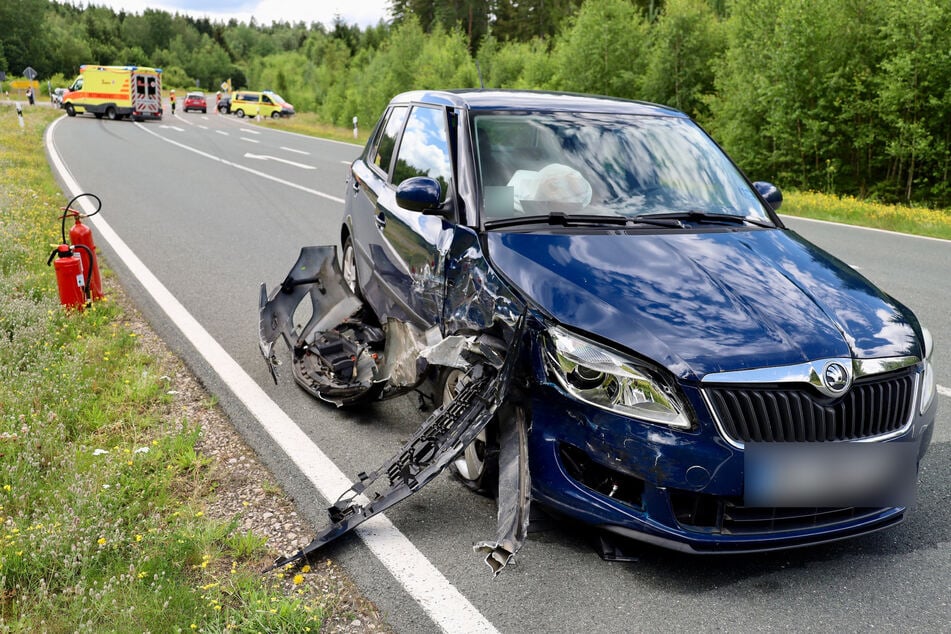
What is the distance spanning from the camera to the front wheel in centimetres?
344

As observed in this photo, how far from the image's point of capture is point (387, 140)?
5.76 meters

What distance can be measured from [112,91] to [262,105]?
1528 centimetres

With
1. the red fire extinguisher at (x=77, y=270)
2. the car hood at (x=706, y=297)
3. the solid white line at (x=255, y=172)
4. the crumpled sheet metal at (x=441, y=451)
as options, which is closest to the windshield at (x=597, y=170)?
the car hood at (x=706, y=297)

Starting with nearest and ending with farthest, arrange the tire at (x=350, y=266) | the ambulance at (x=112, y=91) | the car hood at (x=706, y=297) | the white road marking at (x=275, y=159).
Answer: the car hood at (x=706, y=297) < the tire at (x=350, y=266) < the white road marking at (x=275, y=159) < the ambulance at (x=112, y=91)

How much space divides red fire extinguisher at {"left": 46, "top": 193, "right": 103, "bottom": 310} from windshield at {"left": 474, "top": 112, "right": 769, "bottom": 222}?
11.2 ft

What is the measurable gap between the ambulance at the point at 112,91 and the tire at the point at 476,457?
146 feet

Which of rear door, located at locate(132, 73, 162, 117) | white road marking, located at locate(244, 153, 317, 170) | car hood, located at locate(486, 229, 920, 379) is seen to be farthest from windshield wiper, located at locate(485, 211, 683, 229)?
rear door, located at locate(132, 73, 162, 117)

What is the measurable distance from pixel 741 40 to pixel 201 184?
1460 cm

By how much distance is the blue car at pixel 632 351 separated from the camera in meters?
2.84

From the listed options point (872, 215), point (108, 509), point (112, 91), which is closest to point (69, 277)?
point (108, 509)

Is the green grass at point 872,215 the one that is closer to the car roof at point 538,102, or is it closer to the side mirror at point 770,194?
the side mirror at point 770,194

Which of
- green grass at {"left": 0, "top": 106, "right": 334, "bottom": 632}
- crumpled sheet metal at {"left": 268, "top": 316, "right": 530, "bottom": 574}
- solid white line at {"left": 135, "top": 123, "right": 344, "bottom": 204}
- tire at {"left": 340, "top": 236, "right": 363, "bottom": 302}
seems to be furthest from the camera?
solid white line at {"left": 135, "top": 123, "right": 344, "bottom": 204}

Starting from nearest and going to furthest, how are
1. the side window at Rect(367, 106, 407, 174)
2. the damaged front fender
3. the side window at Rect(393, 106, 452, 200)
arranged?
the side window at Rect(393, 106, 452, 200) → the damaged front fender → the side window at Rect(367, 106, 407, 174)

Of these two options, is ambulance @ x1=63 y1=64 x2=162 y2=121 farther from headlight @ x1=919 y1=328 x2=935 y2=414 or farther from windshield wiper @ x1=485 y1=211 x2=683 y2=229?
headlight @ x1=919 y1=328 x2=935 y2=414
